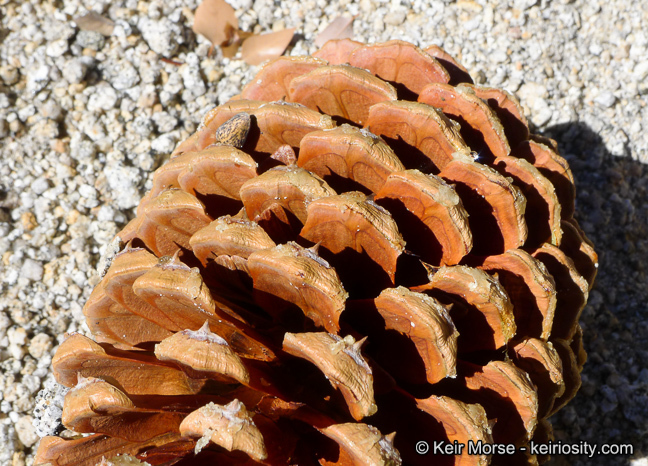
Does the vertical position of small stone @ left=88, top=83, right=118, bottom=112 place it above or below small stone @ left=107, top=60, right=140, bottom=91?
below

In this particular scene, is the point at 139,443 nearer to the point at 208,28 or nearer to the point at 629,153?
the point at 208,28

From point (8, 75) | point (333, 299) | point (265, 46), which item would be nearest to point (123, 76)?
point (8, 75)

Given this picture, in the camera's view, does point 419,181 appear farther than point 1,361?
No

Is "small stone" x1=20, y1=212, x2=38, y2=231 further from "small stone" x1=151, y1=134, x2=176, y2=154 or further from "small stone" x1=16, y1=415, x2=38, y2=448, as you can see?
"small stone" x1=16, y1=415, x2=38, y2=448

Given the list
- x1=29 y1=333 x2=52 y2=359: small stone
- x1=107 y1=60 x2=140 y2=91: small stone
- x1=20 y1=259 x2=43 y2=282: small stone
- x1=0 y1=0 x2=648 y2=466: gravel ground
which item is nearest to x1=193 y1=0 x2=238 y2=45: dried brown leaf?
x1=0 y1=0 x2=648 y2=466: gravel ground

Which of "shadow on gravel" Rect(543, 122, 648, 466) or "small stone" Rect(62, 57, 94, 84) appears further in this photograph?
"small stone" Rect(62, 57, 94, 84)

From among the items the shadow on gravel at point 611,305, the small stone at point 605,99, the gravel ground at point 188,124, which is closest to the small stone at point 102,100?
the gravel ground at point 188,124

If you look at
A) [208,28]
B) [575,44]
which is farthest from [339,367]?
[575,44]
